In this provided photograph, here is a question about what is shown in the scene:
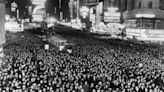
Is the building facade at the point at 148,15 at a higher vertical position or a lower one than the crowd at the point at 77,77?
higher

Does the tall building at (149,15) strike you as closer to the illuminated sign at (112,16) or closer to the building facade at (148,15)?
the building facade at (148,15)

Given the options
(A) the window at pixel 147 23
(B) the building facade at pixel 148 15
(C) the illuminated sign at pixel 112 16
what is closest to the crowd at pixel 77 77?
(C) the illuminated sign at pixel 112 16

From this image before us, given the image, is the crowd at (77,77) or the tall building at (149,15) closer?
the crowd at (77,77)

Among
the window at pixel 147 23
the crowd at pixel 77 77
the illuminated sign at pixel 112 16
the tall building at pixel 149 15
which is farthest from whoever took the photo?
the window at pixel 147 23

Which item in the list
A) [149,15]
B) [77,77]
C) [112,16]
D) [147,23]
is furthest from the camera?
[147,23]

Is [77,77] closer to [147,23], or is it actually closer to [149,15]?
[149,15]

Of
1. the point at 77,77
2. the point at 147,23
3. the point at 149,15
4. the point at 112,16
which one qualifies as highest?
the point at 149,15

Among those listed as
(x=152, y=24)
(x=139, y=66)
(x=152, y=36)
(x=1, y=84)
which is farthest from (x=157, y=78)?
(x=152, y=24)

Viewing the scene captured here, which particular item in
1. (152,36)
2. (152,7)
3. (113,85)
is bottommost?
(113,85)

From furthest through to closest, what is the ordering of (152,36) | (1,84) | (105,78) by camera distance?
(152,36) < (105,78) < (1,84)

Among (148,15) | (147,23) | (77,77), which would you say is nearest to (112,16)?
(148,15)

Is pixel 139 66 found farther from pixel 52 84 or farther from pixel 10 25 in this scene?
pixel 10 25
